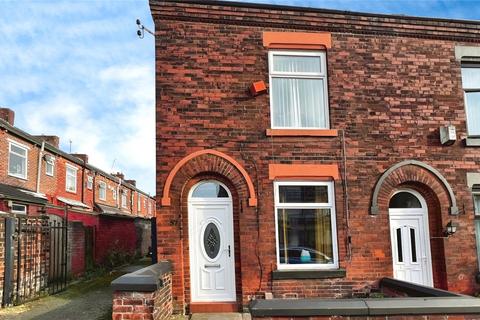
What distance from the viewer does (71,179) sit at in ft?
78.8

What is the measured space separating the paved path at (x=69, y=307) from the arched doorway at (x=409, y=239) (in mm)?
5910

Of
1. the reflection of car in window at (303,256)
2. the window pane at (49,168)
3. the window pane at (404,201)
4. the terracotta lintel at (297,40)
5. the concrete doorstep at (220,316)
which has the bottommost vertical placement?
the concrete doorstep at (220,316)

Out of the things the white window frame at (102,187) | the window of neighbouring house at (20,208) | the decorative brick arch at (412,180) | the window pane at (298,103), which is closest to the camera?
the decorative brick arch at (412,180)

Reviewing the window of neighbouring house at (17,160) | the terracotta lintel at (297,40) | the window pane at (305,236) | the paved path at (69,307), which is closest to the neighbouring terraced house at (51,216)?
the window of neighbouring house at (17,160)

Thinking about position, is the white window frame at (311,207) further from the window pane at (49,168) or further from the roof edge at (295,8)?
the window pane at (49,168)

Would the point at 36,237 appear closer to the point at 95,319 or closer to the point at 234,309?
the point at 95,319

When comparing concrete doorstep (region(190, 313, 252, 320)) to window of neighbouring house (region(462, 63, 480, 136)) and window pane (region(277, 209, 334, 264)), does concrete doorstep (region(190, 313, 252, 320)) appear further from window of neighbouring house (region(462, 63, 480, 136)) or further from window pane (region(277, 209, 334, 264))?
window of neighbouring house (region(462, 63, 480, 136))

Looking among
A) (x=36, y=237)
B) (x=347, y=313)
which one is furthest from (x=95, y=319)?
(x=347, y=313)

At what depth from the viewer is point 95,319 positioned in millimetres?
8469

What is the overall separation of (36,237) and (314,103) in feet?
24.6

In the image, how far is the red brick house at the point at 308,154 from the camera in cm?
898

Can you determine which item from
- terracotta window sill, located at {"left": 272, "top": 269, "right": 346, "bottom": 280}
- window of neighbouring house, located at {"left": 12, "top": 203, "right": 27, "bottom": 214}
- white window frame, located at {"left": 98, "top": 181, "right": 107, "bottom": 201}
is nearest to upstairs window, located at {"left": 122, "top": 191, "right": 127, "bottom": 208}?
white window frame, located at {"left": 98, "top": 181, "right": 107, "bottom": 201}

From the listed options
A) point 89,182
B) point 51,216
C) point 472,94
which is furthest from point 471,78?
point 89,182

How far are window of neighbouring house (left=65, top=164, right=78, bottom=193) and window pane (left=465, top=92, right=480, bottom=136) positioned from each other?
62.0 feet
